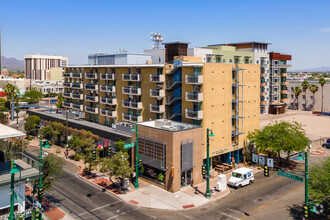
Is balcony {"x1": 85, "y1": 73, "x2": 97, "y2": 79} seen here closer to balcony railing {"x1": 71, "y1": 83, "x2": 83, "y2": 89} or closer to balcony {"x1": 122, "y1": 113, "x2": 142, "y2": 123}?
balcony railing {"x1": 71, "y1": 83, "x2": 83, "y2": 89}

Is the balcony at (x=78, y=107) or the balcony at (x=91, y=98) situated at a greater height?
the balcony at (x=91, y=98)

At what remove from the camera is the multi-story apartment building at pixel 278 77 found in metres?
108

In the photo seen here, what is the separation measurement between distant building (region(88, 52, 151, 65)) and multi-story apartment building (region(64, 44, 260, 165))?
3.25 meters

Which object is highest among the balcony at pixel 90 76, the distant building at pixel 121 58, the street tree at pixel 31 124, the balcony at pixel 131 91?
the distant building at pixel 121 58

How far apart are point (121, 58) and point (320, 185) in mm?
45504

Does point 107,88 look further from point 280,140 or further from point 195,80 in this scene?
point 280,140

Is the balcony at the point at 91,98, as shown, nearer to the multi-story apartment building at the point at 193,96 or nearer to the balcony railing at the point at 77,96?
the multi-story apartment building at the point at 193,96

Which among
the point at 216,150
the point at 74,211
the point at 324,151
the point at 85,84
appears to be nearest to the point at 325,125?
the point at 324,151

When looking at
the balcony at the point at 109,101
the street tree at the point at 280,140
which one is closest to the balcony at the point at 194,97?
the street tree at the point at 280,140

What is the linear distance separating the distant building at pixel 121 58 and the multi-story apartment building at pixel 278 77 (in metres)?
61.3

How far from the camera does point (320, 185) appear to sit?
29.8 metres

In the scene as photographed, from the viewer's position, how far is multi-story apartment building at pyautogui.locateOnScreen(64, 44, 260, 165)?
4547 centimetres

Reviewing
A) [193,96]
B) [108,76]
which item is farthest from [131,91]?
[193,96]

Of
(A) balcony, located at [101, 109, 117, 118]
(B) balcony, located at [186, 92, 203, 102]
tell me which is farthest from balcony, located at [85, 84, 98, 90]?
(B) balcony, located at [186, 92, 203, 102]
